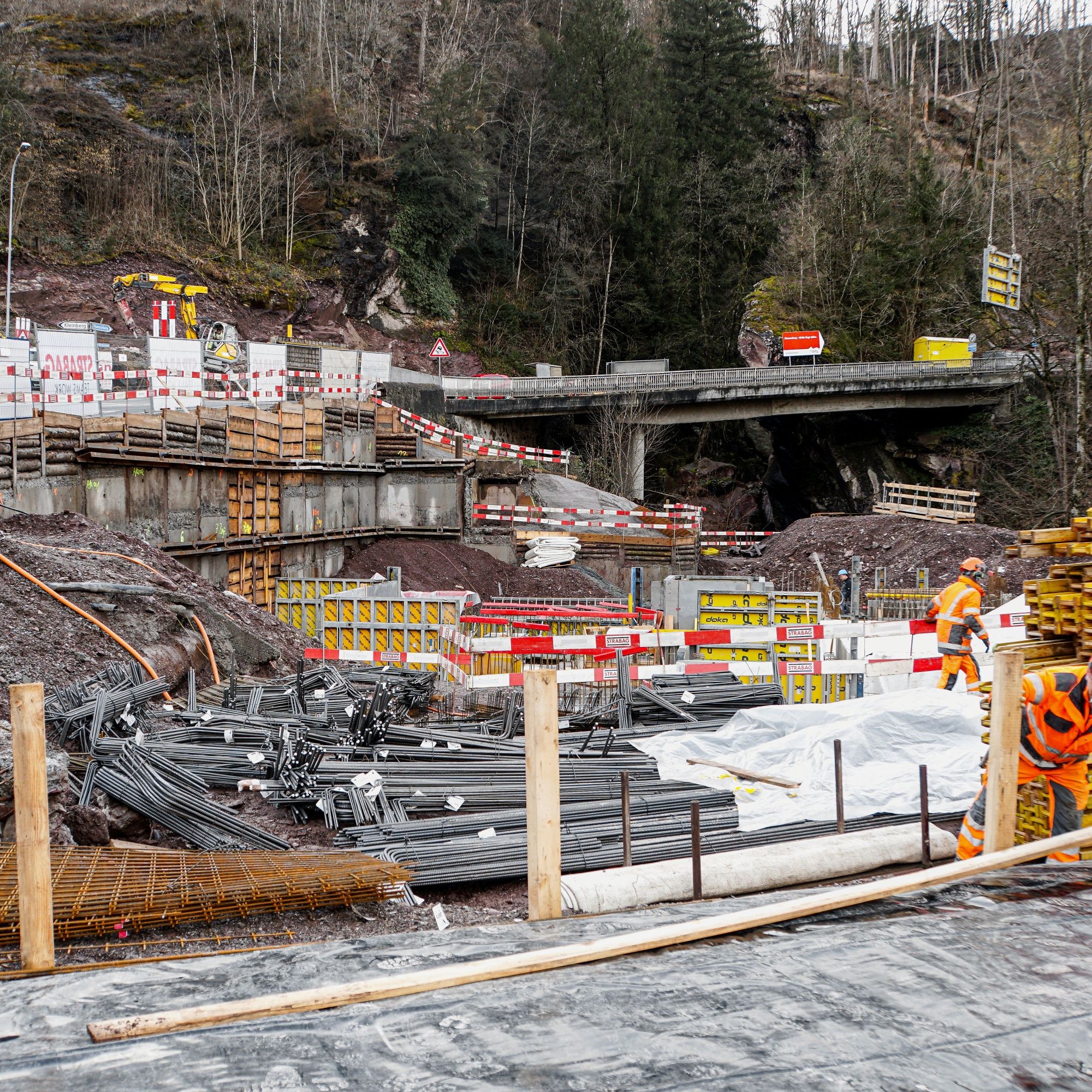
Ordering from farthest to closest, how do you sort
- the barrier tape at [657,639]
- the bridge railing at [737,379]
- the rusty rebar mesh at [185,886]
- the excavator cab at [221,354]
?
the bridge railing at [737,379] < the excavator cab at [221,354] < the barrier tape at [657,639] < the rusty rebar mesh at [185,886]

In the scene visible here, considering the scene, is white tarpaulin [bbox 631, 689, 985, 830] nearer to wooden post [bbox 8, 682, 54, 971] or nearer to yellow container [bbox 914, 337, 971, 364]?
wooden post [bbox 8, 682, 54, 971]

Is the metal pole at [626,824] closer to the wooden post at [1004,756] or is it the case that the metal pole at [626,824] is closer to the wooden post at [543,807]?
the wooden post at [543,807]

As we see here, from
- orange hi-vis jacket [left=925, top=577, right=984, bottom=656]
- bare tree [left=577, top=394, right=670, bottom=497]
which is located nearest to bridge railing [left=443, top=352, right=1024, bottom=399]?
bare tree [left=577, top=394, right=670, bottom=497]

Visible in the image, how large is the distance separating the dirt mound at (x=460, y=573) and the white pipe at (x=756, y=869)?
17226 millimetres

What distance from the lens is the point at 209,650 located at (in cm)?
1130

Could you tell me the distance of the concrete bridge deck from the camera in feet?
130

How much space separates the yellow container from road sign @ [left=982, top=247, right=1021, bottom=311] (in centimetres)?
1428

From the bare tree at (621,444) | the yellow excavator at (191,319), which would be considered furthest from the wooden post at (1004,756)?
the bare tree at (621,444)

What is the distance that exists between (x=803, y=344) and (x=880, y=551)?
53.9ft

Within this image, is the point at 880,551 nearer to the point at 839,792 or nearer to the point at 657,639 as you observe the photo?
the point at 657,639

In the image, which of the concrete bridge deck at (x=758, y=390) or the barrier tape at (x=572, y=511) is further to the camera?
the concrete bridge deck at (x=758, y=390)

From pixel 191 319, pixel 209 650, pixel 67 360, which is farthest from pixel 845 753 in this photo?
pixel 191 319

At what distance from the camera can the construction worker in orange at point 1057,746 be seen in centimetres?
489

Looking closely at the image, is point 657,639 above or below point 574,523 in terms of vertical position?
below
